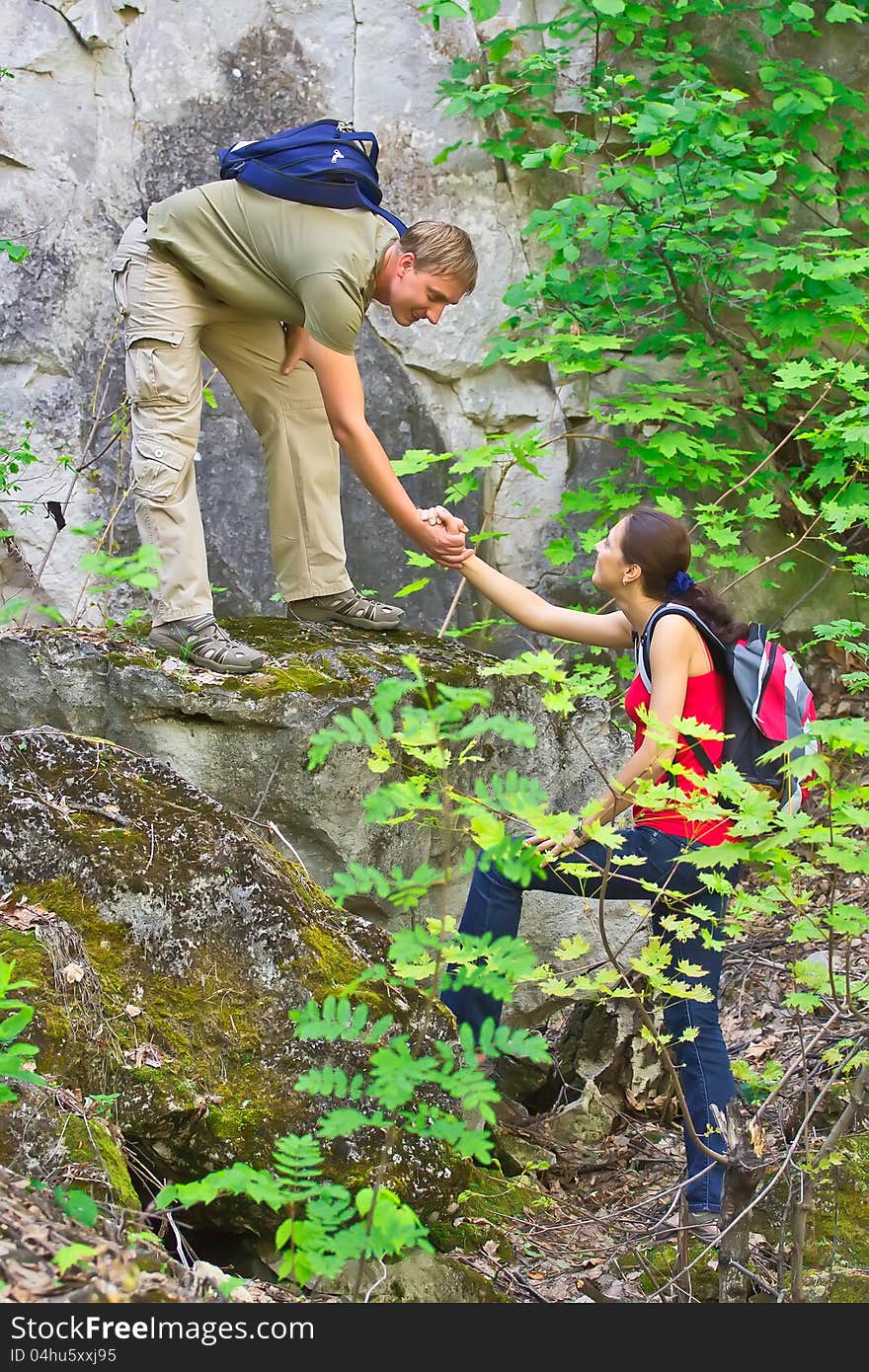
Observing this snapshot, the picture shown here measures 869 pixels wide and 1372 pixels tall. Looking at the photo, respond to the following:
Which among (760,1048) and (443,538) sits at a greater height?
(443,538)

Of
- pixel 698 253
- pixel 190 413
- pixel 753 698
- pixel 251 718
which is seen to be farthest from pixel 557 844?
pixel 698 253

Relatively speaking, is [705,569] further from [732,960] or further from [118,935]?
[118,935]

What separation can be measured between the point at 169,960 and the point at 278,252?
223 cm

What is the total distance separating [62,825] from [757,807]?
5.35 feet

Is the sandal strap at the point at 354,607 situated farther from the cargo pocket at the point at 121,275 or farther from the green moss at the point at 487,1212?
the green moss at the point at 487,1212

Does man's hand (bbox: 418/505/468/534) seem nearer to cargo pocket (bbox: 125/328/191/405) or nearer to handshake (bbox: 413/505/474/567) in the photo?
handshake (bbox: 413/505/474/567)

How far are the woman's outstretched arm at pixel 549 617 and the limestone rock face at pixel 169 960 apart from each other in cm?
121

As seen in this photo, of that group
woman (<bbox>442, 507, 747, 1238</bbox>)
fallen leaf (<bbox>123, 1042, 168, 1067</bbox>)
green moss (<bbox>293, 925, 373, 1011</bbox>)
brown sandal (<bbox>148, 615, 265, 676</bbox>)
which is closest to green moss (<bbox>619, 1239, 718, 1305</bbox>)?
woman (<bbox>442, 507, 747, 1238</bbox>)

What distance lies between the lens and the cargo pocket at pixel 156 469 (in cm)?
398

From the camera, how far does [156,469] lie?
397cm

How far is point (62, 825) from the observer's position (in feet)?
9.60

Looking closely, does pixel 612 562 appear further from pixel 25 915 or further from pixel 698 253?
pixel 698 253
